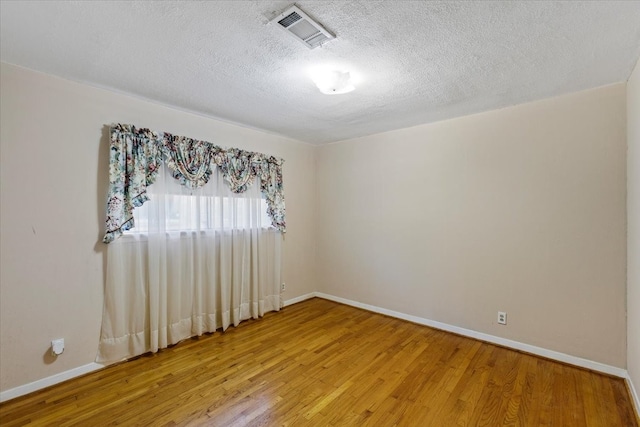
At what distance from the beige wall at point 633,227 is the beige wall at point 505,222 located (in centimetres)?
11

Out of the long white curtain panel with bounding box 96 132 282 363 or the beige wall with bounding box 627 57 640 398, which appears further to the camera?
the long white curtain panel with bounding box 96 132 282 363

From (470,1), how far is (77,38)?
2323mm

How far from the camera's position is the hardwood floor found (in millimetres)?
1953

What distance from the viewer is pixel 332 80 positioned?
2254 mm

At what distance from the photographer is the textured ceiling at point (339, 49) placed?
158cm

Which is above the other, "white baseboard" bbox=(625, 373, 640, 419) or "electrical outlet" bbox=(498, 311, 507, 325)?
"electrical outlet" bbox=(498, 311, 507, 325)

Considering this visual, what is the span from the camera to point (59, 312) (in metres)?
2.36

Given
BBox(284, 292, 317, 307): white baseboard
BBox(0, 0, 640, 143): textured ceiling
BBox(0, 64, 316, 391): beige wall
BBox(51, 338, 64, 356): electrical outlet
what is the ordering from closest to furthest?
1. BBox(0, 0, 640, 143): textured ceiling
2. BBox(0, 64, 316, 391): beige wall
3. BBox(51, 338, 64, 356): electrical outlet
4. BBox(284, 292, 317, 307): white baseboard

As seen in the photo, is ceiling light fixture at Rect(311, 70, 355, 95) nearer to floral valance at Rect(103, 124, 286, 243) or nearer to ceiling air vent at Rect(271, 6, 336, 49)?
ceiling air vent at Rect(271, 6, 336, 49)

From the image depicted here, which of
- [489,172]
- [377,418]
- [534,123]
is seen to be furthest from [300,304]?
[534,123]

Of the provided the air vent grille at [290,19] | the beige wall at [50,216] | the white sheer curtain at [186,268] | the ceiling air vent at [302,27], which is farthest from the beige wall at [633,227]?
the beige wall at [50,216]

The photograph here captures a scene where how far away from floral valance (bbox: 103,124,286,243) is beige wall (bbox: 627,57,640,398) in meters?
3.48

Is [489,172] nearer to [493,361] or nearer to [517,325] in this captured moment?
[517,325]

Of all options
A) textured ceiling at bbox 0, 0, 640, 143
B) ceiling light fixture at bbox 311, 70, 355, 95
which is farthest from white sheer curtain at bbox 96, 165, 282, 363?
ceiling light fixture at bbox 311, 70, 355, 95
